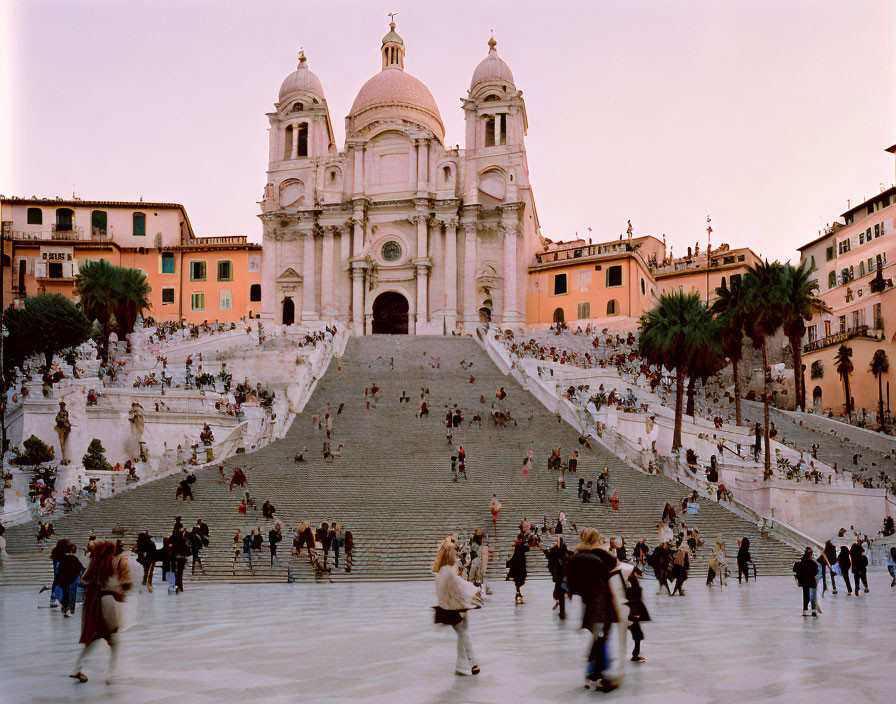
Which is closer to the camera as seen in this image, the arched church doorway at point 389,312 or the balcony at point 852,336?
the balcony at point 852,336

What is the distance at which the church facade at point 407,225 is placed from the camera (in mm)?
60094

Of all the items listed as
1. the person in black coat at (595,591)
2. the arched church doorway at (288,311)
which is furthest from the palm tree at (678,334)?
the arched church doorway at (288,311)

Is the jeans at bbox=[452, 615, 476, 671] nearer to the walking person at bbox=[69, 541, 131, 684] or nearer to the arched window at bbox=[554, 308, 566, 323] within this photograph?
the walking person at bbox=[69, 541, 131, 684]

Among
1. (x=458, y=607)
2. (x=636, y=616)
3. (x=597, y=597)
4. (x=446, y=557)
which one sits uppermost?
(x=446, y=557)

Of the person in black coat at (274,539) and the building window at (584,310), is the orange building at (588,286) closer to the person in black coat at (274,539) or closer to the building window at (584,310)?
the building window at (584,310)

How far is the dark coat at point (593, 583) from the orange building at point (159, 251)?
2275 inches

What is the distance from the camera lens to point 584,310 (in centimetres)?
6256

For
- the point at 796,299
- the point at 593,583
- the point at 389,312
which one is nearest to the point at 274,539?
the point at 593,583

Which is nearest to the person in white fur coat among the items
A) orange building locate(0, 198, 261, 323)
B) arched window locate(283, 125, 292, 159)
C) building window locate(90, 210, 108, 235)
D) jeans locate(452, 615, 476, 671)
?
jeans locate(452, 615, 476, 671)

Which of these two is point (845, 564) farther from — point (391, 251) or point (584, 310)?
point (391, 251)

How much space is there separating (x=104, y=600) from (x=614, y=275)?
55830 millimetres

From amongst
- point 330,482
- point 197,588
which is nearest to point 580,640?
point 197,588

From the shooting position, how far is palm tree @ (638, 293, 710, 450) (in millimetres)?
36250

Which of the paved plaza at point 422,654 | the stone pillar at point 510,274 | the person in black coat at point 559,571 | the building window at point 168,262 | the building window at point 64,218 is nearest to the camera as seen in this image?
the paved plaza at point 422,654
